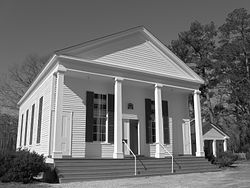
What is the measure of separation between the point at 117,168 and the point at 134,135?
3539mm

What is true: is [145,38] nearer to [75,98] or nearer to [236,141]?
[75,98]

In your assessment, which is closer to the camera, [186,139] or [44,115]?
[44,115]

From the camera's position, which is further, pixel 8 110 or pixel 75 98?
pixel 8 110

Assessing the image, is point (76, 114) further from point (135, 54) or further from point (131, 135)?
point (135, 54)

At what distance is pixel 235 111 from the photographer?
28.5 metres

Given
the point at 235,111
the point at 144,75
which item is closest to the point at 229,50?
the point at 235,111

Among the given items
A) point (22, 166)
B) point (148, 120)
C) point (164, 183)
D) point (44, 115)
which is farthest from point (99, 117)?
point (164, 183)

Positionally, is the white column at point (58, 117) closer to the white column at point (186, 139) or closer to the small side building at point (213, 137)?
the white column at point (186, 139)

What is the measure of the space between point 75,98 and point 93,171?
3.97 m

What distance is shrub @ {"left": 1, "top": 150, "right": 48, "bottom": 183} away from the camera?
9.15 metres

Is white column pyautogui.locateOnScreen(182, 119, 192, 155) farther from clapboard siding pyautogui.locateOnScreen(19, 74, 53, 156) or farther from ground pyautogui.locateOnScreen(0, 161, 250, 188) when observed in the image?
clapboard siding pyautogui.locateOnScreen(19, 74, 53, 156)

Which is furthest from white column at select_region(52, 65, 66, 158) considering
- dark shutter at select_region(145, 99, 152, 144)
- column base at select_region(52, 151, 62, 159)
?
dark shutter at select_region(145, 99, 152, 144)

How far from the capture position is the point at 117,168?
11.2m

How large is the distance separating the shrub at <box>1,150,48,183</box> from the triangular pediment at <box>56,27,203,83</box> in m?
4.88
